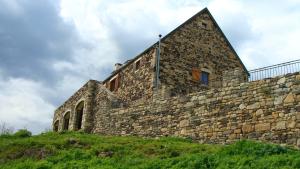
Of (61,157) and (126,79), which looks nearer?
(61,157)

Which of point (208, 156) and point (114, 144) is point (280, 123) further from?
point (114, 144)

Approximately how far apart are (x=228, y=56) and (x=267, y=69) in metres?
10.0

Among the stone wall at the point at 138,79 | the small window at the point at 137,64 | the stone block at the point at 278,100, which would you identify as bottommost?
the stone block at the point at 278,100

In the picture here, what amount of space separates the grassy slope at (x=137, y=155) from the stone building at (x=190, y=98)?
171 centimetres

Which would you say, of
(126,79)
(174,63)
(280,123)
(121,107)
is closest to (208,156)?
(280,123)

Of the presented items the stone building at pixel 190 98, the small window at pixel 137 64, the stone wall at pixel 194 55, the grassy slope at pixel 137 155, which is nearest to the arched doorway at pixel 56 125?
the stone building at pixel 190 98

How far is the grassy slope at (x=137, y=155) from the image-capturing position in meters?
11.2

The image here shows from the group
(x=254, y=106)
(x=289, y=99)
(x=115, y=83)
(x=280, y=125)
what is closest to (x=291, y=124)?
(x=280, y=125)

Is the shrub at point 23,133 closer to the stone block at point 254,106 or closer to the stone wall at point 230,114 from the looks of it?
the stone wall at point 230,114

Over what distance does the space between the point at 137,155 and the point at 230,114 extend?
4547 millimetres

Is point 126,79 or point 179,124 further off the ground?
point 126,79

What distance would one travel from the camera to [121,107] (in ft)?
73.3

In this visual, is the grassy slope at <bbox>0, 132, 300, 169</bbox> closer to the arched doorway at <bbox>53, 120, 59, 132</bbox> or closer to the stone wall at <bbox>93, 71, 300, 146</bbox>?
the stone wall at <bbox>93, 71, 300, 146</bbox>

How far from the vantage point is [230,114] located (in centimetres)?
1641
